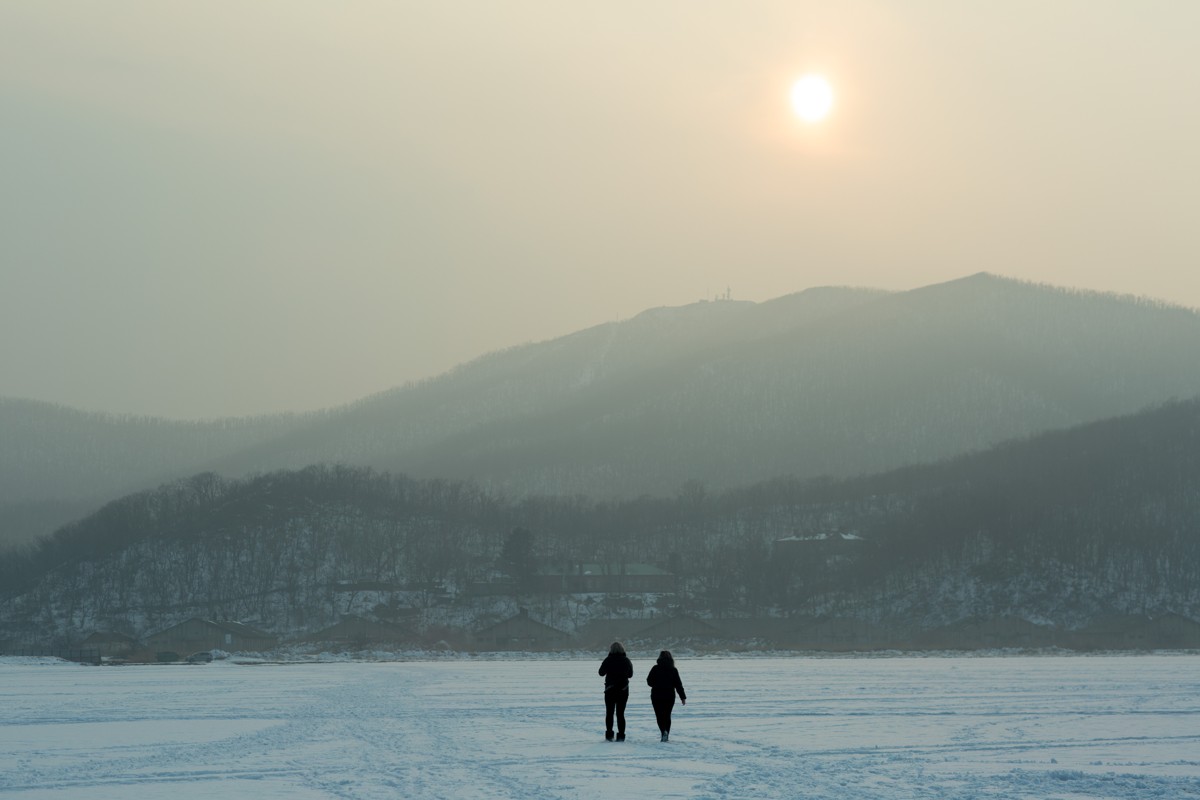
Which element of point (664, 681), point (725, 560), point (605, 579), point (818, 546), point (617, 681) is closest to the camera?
point (664, 681)

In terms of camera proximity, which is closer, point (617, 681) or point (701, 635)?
point (617, 681)

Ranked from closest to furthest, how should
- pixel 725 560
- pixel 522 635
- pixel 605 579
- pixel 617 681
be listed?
pixel 617 681 < pixel 522 635 < pixel 605 579 < pixel 725 560

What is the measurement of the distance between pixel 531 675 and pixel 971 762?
140ft

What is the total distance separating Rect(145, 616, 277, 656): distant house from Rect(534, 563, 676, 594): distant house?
A: 36.6 m

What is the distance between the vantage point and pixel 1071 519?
170m

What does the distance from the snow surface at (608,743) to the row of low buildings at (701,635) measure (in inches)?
3200

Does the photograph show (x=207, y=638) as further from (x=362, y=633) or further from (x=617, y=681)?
(x=617, y=681)

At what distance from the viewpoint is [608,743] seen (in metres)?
30.0

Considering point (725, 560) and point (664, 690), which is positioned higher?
point (725, 560)

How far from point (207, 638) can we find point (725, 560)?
66.3m

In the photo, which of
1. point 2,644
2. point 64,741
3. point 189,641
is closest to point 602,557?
point 189,641

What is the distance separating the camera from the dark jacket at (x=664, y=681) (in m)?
30.5

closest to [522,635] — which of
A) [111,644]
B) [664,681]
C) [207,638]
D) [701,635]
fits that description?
[701,635]

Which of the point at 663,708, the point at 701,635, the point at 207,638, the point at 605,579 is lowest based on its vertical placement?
the point at 663,708
